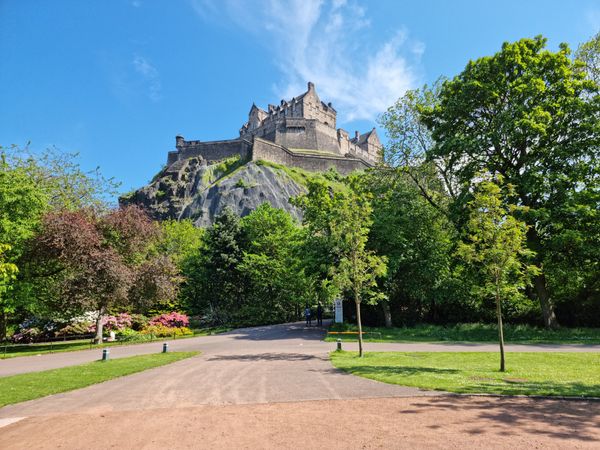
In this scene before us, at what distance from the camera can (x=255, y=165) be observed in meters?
84.4

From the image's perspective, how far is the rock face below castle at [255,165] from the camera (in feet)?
251

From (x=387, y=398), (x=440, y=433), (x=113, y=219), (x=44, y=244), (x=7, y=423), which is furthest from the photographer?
(x=113, y=219)

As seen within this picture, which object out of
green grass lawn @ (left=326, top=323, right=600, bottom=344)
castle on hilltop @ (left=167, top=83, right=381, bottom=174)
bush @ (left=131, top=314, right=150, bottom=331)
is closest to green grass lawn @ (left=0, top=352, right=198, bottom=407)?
green grass lawn @ (left=326, top=323, right=600, bottom=344)

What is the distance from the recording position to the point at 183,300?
1593 inches

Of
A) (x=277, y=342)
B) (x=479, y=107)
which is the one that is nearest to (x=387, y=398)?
(x=277, y=342)

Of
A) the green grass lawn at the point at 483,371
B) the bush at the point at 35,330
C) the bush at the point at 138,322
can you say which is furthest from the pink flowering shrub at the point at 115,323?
the green grass lawn at the point at 483,371

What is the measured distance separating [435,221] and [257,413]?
81.7 ft

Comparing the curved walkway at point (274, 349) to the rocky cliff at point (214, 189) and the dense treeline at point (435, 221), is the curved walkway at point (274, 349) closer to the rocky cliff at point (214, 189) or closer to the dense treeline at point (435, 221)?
the dense treeline at point (435, 221)

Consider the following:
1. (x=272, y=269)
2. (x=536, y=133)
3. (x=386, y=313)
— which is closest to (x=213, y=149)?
(x=272, y=269)

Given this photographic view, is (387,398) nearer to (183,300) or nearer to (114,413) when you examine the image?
(114,413)

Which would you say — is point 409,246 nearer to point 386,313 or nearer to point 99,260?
point 386,313

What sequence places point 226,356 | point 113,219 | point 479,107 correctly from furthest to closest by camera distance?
point 113,219 → point 479,107 → point 226,356

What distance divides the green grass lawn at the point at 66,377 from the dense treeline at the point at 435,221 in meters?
8.67

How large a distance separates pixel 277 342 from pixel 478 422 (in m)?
16.0
